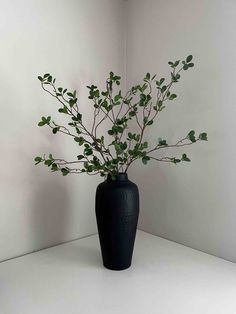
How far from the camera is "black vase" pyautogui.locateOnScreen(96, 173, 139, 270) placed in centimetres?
99

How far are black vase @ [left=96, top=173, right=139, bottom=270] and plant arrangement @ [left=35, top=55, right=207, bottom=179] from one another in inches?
2.1

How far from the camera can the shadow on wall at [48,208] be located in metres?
1.18

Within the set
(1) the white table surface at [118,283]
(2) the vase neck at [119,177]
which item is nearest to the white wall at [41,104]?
(1) the white table surface at [118,283]

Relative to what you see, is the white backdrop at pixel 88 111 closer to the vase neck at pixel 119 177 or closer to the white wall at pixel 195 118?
the white wall at pixel 195 118

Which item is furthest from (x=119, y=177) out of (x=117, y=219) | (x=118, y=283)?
(x=118, y=283)

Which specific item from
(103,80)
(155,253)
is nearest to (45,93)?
(103,80)

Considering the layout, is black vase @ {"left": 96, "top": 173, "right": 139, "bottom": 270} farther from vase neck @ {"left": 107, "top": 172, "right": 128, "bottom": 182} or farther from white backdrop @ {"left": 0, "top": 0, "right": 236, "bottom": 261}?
white backdrop @ {"left": 0, "top": 0, "right": 236, "bottom": 261}

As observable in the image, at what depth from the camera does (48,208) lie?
1218 millimetres

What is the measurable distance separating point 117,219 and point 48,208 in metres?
0.36

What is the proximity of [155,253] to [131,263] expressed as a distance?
0.44ft

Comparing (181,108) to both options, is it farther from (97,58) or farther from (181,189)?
(97,58)

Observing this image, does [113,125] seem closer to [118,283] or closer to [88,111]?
Answer: [88,111]

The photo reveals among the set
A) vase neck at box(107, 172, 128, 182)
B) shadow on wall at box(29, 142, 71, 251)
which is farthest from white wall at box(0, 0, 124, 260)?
vase neck at box(107, 172, 128, 182)

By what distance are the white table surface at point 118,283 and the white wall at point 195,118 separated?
122mm
